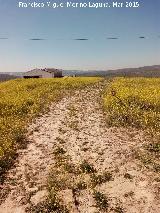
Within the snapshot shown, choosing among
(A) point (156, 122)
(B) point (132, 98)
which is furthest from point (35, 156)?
(B) point (132, 98)

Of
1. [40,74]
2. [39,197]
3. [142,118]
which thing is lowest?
[39,197]

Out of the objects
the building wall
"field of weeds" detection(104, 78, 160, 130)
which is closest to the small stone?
"field of weeds" detection(104, 78, 160, 130)

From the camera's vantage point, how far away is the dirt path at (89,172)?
29.6 ft

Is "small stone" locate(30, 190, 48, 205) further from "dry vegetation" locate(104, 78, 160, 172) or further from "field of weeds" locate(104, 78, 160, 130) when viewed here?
"field of weeds" locate(104, 78, 160, 130)

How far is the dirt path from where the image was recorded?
29.6 ft

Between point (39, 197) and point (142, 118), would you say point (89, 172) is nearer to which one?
point (39, 197)

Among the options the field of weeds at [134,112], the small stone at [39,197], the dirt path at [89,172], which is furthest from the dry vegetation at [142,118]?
the small stone at [39,197]

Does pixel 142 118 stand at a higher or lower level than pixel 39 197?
higher

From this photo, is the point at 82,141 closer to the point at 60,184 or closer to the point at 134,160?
the point at 134,160

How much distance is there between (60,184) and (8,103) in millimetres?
16631

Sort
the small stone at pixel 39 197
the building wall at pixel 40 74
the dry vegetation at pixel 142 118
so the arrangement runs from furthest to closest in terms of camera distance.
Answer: the building wall at pixel 40 74, the dry vegetation at pixel 142 118, the small stone at pixel 39 197

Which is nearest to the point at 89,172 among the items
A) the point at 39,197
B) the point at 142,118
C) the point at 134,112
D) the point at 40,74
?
the point at 39,197

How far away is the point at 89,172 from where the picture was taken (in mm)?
11219

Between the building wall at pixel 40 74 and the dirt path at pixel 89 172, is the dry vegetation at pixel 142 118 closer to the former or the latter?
the dirt path at pixel 89 172
